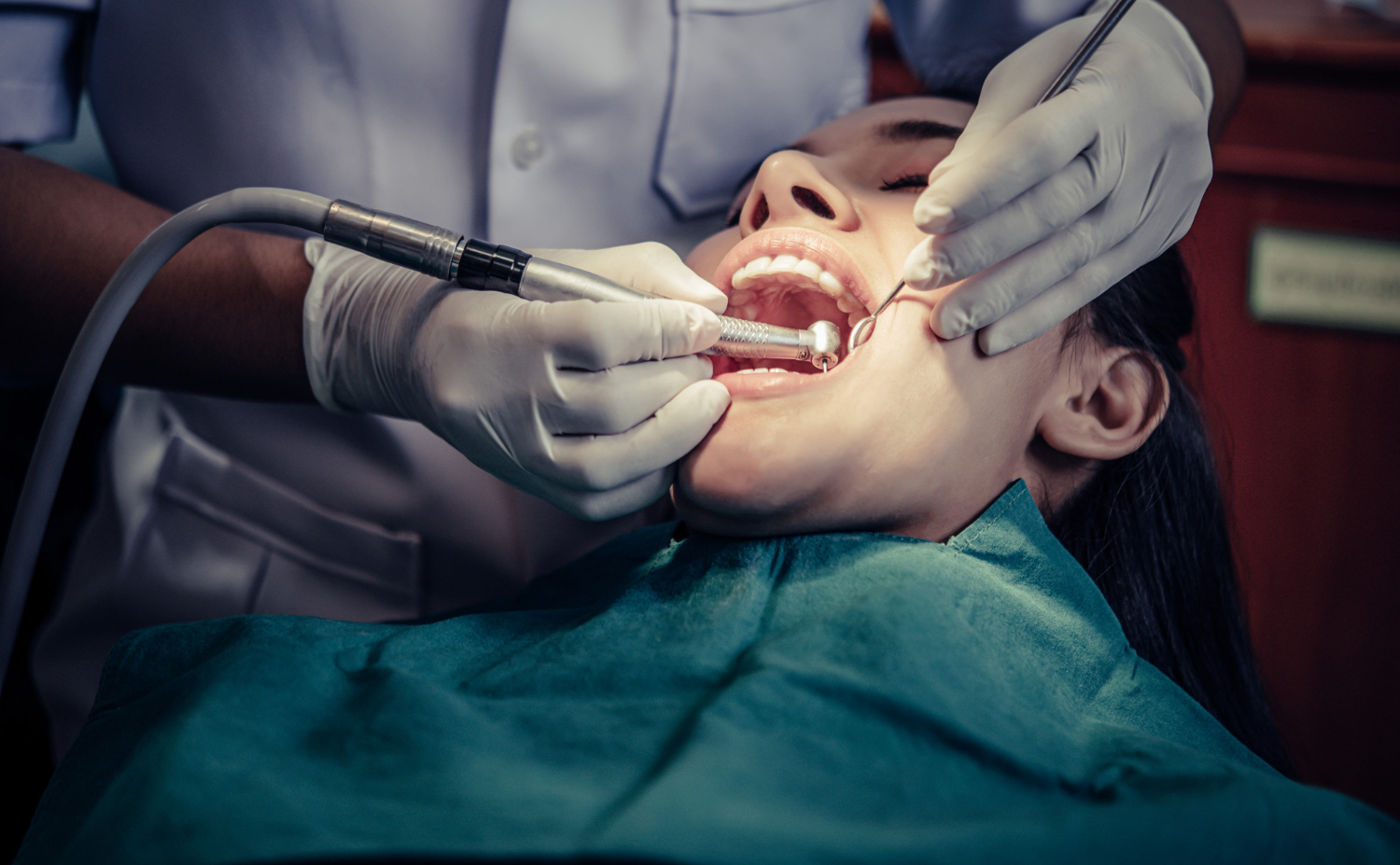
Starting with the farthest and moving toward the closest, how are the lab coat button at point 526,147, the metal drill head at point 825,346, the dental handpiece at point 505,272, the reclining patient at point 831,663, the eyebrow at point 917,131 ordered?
the lab coat button at point 526,147 → the eyebrow at point 917,131 → the metal drill head at point 825,346 → the dental handpiece at point 505,272 → the reclining patient at point 831,663

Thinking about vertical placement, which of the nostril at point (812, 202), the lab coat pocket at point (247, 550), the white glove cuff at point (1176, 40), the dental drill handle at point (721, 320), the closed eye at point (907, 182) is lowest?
the lab coat pocket at point (247, 550)

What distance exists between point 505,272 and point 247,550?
0.65m

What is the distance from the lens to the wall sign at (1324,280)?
1.59m

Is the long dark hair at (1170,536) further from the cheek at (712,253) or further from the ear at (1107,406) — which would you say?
the cheek at (712,253)

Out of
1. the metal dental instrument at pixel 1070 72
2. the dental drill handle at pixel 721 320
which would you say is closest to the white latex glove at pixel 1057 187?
the metal dental instrument at pixel 1070 72

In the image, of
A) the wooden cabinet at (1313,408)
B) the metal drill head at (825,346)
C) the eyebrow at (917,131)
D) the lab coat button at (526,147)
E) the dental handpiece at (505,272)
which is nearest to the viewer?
the dental handpiece at (505,272)

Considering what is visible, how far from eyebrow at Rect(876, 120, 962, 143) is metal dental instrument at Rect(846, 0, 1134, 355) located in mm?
125

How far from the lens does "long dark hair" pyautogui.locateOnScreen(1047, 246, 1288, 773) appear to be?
3.34 feet

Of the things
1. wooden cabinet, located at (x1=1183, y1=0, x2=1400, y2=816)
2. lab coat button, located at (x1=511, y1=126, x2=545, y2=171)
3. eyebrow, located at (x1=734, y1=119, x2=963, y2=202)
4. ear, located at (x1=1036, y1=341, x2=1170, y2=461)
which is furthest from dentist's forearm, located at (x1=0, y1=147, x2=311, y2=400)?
wooden cabinet, located at (x1=1183, y1=0, x2=1400, y2=816)

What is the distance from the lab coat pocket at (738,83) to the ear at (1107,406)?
544 mm

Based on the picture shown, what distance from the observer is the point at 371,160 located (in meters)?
1.05

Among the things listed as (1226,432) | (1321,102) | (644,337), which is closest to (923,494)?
(644,337)

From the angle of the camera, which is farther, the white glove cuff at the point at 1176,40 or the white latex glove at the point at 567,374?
the white glove cuff at the point at 1176,40

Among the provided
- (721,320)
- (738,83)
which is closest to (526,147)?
(738,83)
